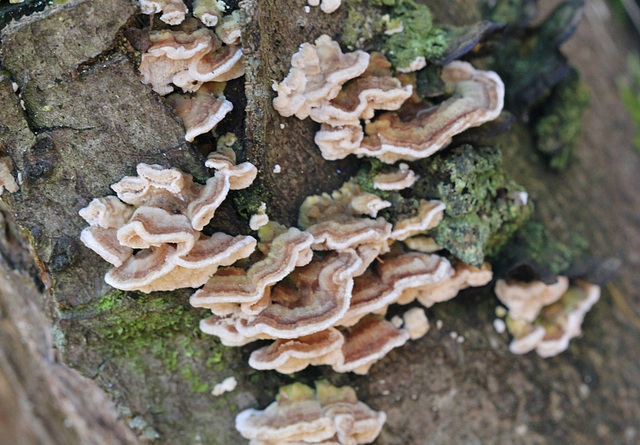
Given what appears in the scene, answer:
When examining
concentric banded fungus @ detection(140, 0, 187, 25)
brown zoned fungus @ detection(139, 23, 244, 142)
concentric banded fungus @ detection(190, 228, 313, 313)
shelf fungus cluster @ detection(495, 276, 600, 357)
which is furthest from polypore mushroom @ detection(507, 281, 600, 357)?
concentric banded fungus @ detection(140, 0, 187, 25)

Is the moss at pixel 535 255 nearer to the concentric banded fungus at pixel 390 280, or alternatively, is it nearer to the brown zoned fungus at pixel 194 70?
Answer: the concentric banded fungus at pixel 390 280

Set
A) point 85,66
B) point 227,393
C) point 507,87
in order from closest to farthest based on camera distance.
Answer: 1. point 85,66
2. point 227,393
3. point 507,87

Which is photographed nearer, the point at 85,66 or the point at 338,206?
the point at 85,66

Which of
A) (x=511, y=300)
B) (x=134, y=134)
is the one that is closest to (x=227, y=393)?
(x=134, y=134)

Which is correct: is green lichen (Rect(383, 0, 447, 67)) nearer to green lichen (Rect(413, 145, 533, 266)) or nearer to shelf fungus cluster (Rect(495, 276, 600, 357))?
green lichen (Rect(413, 145, 533, 266))

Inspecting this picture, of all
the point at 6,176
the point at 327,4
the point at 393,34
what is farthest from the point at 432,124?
the point at 6,176

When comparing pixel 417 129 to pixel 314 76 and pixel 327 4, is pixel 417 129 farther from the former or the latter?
pixel 327 4

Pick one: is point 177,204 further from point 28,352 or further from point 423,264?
point 28,352
